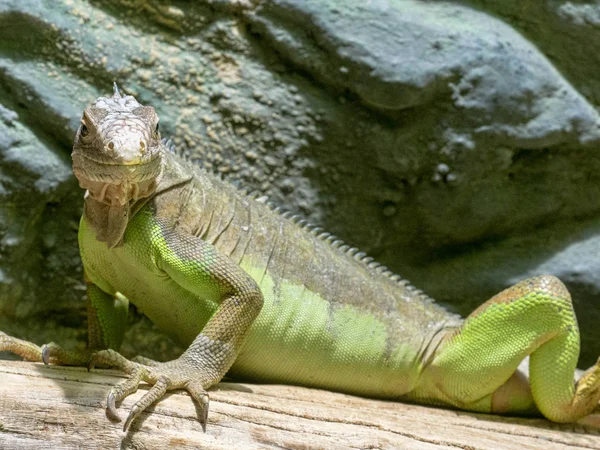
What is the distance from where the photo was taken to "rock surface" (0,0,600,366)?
14.7ft

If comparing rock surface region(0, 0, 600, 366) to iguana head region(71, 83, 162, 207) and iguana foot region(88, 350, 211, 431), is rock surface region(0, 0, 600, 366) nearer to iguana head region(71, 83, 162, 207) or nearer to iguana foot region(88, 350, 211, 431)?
iguana head region(71, 83, 162, 207)

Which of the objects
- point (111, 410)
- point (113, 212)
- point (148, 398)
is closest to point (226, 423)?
point (148, 398)

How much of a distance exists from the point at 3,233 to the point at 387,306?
2.35 m

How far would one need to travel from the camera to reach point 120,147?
3.00m

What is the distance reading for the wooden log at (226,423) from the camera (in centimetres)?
279

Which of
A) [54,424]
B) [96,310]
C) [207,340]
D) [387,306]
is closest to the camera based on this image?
[54,424]

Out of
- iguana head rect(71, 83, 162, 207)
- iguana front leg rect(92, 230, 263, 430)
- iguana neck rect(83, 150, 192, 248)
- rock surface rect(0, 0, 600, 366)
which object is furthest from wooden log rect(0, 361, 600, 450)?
rock surface rect(0, 0, 600, 366)

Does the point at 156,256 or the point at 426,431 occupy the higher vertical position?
the point at 156,256

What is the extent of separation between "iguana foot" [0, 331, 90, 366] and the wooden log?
11 cm

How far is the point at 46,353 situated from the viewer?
10.9ft

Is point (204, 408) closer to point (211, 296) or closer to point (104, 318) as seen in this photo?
point (211, 296)

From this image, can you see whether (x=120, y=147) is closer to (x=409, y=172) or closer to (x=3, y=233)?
(x=3, y=233)

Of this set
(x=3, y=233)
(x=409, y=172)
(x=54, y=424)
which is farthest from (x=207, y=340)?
(x=409, y=172)

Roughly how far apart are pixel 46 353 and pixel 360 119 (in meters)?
2.63
